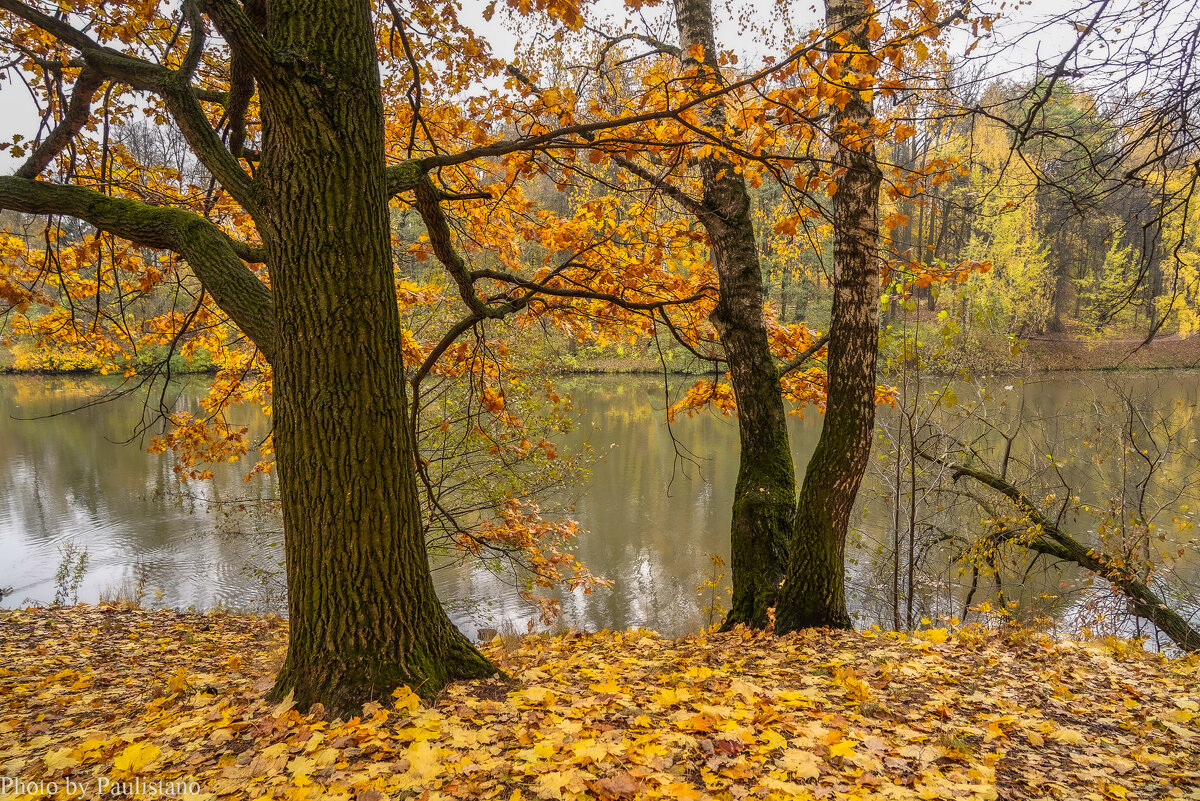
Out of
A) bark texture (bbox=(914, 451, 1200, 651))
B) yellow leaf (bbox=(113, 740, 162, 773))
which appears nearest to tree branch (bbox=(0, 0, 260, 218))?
yellow leaf (bbox=(113, 740, 162, 773))

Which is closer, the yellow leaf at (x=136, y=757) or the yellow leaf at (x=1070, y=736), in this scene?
the yellow leaf at (x=136, y=757)

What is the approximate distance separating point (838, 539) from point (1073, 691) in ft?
5.08

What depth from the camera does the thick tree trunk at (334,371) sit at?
2590mm

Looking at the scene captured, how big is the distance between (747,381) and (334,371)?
3.28m

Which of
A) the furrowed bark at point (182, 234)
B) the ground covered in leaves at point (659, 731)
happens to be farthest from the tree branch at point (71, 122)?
the ground covered in leaves at point (659, 731)

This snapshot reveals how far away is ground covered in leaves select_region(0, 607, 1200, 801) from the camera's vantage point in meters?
2.00

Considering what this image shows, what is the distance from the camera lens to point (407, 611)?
9.04 ft

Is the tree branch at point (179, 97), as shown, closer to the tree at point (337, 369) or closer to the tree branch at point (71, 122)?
the tree at point (337, 369)

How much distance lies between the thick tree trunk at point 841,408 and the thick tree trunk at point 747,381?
40 cm

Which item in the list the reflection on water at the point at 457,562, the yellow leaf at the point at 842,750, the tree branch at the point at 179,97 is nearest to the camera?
the yellow leaf at the point at 842,750

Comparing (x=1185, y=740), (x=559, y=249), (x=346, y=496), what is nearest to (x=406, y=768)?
(x=346, y=496)

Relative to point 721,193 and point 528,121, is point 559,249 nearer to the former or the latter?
point 528,121

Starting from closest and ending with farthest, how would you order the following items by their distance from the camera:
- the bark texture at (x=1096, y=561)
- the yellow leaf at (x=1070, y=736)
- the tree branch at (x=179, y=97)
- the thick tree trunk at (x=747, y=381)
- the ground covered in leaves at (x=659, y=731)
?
the ground covered in leaves at (x=659, y=731) < the yellow leaf at (x=1070, y=736) < the tree branch at (x=179, y=97) < the thick tree trunk at (x=747, y=381) < the bark texture at (x=1096, y=561)

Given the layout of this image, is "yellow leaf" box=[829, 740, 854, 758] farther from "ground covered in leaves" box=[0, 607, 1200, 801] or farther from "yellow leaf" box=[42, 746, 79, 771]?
"yellow leaf" box=[42, 746, 79, 771]
